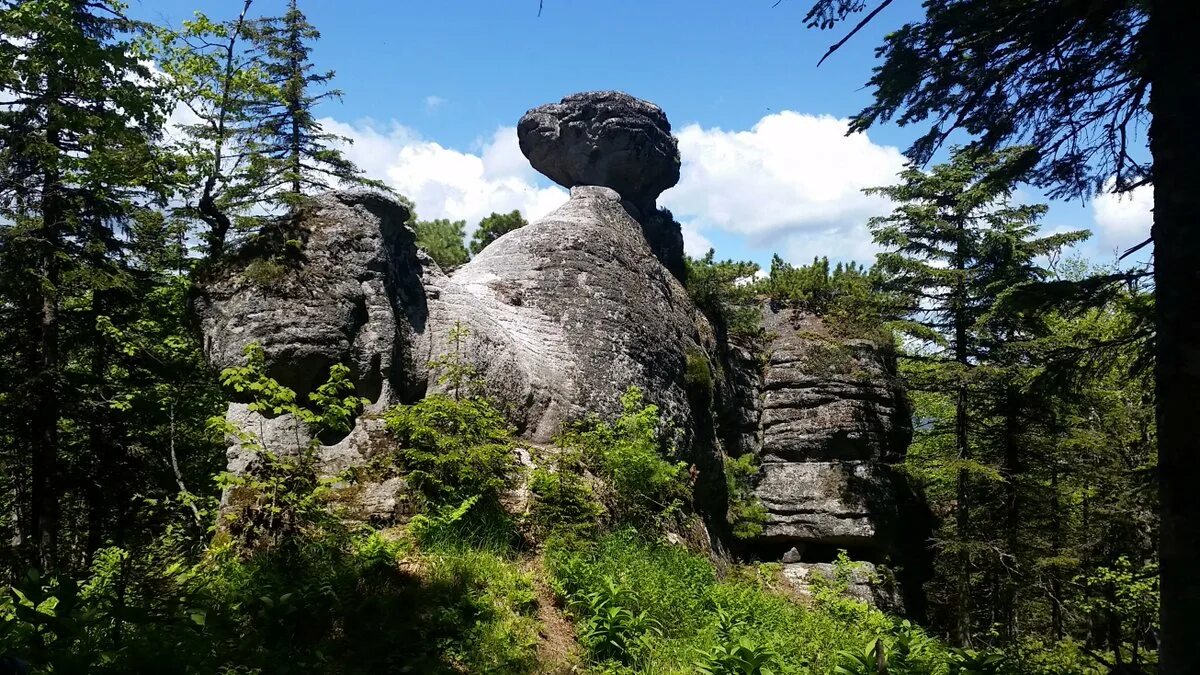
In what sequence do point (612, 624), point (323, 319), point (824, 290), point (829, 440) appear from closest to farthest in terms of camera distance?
1. point (612, 624)
2. point (323, 319)
3. point (829, 440)
4. point (824, 290)

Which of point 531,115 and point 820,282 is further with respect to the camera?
point 820,282

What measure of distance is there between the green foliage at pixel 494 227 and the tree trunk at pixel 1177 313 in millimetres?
18999

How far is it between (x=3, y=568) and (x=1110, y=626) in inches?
919

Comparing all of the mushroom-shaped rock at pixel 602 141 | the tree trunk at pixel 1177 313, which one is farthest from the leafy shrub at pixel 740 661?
the mushroom-shaped rock at pixel 602 141

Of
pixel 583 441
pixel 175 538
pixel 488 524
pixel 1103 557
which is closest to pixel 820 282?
pixel 1103 557

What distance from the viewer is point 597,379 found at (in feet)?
40.7

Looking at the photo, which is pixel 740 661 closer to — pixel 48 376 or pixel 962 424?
pixel 48 376

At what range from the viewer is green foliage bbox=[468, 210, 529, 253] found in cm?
2216

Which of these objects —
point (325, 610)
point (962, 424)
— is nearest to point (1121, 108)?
point (325, 610)

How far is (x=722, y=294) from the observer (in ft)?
65.4

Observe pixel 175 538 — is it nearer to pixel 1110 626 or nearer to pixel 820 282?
pixel 820 282

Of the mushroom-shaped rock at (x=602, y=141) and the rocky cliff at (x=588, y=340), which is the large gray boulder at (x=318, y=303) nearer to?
the rocky cliff at (x=588, y=340)

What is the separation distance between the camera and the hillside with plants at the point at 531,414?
5273 millimetres

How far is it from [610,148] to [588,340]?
7.63 meters
